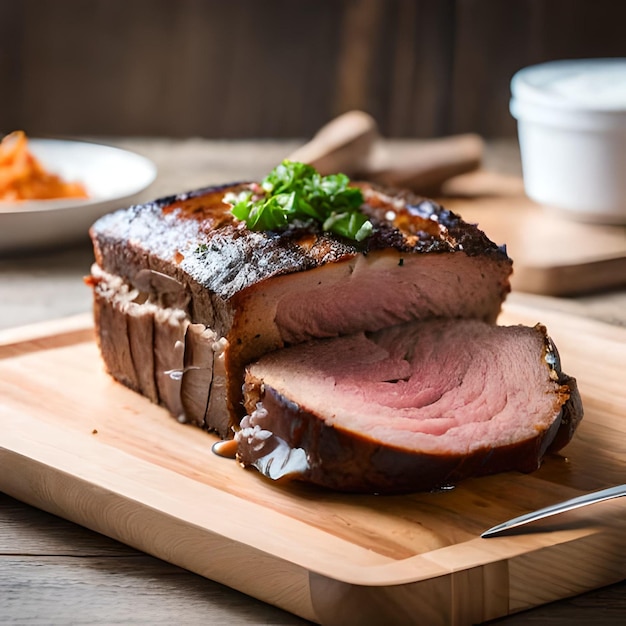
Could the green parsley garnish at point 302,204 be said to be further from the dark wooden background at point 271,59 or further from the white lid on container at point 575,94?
the dark wooden background at point 271,59

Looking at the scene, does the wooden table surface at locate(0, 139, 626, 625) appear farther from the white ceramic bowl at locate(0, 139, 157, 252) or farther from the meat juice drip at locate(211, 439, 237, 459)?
the white ceramic bowl at locate(0, 139, 157, 252)

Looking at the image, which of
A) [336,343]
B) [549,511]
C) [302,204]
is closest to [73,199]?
[302,204]

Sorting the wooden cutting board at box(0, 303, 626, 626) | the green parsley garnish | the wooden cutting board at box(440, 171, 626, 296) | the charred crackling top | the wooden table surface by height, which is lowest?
the wooden cutting board at box(440, 171, 626, 296)

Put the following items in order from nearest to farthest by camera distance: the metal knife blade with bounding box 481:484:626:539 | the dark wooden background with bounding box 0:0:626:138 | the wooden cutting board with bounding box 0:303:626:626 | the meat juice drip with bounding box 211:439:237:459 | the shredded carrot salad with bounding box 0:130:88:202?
the wooden cutting board with bounding box 0:303:626:626, the metal knife blade with bounding box 481:484:626:539, the meat juice drip with bounding box 211:439:237:459, the shredded carrot salad with bounding box 0:130:88:202, the dark wooden background with bounding box 0:0:626:138

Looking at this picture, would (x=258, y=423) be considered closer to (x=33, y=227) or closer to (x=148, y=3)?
(x=33, y=227)

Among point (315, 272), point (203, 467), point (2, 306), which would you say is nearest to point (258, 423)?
point (203, 467)

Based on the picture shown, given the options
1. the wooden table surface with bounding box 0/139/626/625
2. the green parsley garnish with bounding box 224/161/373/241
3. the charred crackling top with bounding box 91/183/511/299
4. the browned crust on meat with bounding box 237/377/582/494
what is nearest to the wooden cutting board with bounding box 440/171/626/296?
the charred crackling top with bounding box 91/183/511/299
